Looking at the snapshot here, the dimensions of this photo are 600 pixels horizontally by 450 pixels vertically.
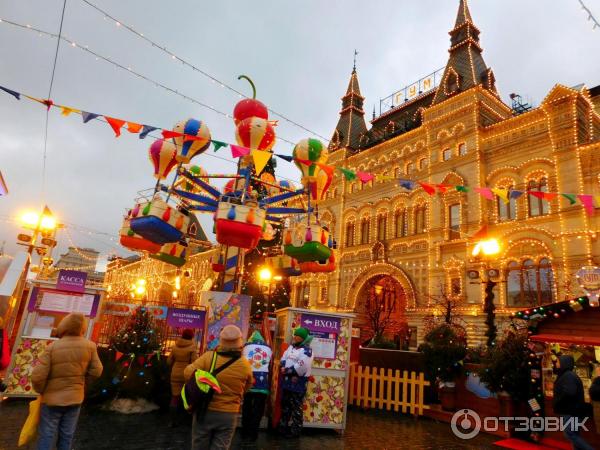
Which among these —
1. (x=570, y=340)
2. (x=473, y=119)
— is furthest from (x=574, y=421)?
(x=473, y=119)

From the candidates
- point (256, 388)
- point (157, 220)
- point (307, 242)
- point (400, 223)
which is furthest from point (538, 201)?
point (157, 220)

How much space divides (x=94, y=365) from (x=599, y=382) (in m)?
6.57

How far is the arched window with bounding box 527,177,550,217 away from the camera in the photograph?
18.0 meters

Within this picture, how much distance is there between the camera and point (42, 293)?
8.54 m

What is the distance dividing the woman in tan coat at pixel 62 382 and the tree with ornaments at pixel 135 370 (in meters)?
3.79

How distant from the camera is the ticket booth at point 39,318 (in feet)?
26.8

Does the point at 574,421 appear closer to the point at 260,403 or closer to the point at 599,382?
the point at 599,382

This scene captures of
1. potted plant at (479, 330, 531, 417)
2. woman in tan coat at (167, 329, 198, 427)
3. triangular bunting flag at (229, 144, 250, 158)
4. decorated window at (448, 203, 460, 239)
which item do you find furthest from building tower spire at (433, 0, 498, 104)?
woman in tan coat at (167, 329, 198, 427)

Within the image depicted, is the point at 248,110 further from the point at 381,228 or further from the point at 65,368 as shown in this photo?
the point at 381,228

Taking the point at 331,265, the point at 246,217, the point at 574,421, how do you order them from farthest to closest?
the point at 331,265 → the point at 246,217 → the point at 574,421

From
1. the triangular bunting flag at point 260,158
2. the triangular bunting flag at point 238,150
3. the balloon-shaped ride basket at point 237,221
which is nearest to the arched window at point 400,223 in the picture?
the triangular bunting flag at point 260,158

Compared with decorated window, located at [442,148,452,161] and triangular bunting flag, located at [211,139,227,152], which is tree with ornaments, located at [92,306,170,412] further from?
decorated window, located at [442,148,452,161]

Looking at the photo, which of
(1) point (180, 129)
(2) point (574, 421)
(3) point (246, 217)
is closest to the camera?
(2) point (574, 421)

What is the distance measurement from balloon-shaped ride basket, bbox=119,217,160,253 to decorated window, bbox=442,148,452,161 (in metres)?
18.0
